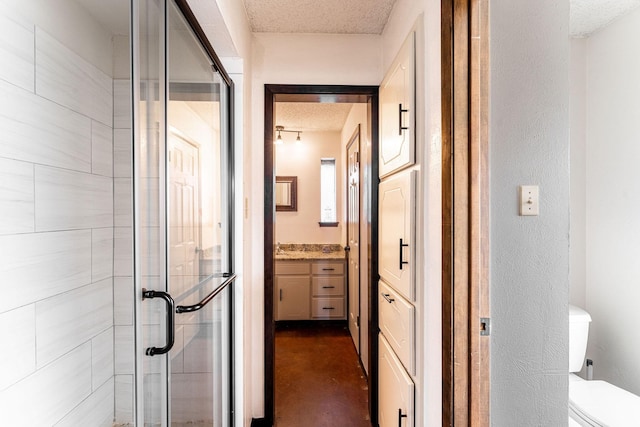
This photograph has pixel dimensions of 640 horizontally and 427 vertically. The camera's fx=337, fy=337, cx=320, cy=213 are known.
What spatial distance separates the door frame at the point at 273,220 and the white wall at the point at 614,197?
112 centimetres

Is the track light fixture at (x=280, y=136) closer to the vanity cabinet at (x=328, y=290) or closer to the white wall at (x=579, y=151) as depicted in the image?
the vanity cabinet at (x=328, y=290)

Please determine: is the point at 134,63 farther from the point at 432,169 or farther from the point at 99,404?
the point at 432,169

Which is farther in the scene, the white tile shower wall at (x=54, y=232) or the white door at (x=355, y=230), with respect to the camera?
the white door at (x=355, y=230)

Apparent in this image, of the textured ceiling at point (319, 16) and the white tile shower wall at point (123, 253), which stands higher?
the textured ceiling at point (319, 16)

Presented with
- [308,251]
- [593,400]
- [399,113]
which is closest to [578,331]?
[593,400]

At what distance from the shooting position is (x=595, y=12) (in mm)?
1563

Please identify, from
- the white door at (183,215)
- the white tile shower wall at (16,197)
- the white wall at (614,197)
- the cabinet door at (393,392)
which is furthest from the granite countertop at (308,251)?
the white tile shower wall at (16,197)

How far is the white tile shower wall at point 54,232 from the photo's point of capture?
52cm

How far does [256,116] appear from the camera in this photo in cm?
212

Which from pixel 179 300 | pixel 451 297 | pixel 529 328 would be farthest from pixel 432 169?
pixel 179 300

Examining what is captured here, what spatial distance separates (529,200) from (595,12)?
1194mm

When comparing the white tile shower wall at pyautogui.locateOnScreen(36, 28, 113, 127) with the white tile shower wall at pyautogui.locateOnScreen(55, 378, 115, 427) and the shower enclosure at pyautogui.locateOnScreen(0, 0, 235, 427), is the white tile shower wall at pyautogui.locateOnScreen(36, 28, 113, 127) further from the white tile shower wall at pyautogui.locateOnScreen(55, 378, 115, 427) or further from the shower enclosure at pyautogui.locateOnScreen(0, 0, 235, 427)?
the white tile shower wall at pyautogui.locateOnScreen(55, 378, 115, 427)

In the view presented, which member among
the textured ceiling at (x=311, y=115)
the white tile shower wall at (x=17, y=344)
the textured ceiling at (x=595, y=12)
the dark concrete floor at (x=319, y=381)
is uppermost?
the textured ceiling at (x=311, y=115)

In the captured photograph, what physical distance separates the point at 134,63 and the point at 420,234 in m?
1.16
